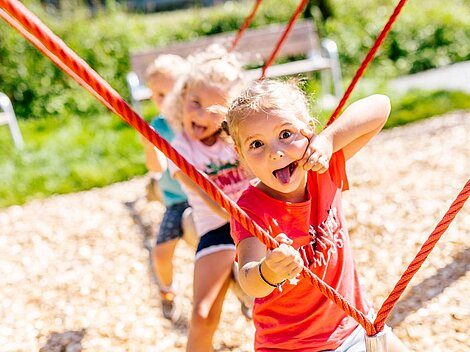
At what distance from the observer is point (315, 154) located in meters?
1.69

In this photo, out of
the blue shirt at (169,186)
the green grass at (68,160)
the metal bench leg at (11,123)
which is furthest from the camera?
the metal bench leg at (11,123)

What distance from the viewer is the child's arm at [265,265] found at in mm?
1473

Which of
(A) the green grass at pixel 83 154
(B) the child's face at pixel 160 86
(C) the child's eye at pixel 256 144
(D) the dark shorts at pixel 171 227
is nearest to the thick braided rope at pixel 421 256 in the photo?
(C) the child's eye at pixel 256 144

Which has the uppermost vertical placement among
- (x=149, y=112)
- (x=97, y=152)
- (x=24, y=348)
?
(x=149, y=112)

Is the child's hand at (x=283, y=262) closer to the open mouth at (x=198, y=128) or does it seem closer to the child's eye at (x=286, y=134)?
the child's eye at (x=286, y=134)

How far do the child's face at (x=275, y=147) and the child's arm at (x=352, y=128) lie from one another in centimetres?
5

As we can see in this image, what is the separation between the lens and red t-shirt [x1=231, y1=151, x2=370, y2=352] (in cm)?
180

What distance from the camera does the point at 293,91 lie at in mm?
1860

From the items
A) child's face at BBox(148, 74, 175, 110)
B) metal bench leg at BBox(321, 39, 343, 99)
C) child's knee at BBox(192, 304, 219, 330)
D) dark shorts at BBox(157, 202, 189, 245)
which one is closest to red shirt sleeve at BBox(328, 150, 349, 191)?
child's knee at BBox(192, 304, 219, 330)

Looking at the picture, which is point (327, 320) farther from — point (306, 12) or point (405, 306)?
point (306, 12)

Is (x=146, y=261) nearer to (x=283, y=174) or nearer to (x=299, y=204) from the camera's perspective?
(x=299, y=204)

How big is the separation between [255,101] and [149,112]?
218 inches

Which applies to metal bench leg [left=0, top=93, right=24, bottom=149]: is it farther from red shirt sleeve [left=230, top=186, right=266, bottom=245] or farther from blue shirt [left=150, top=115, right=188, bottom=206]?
red shirt sleeve [left=230, top=186, right=266, bottom=245]

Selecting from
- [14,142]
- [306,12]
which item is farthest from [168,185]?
[306,12]
